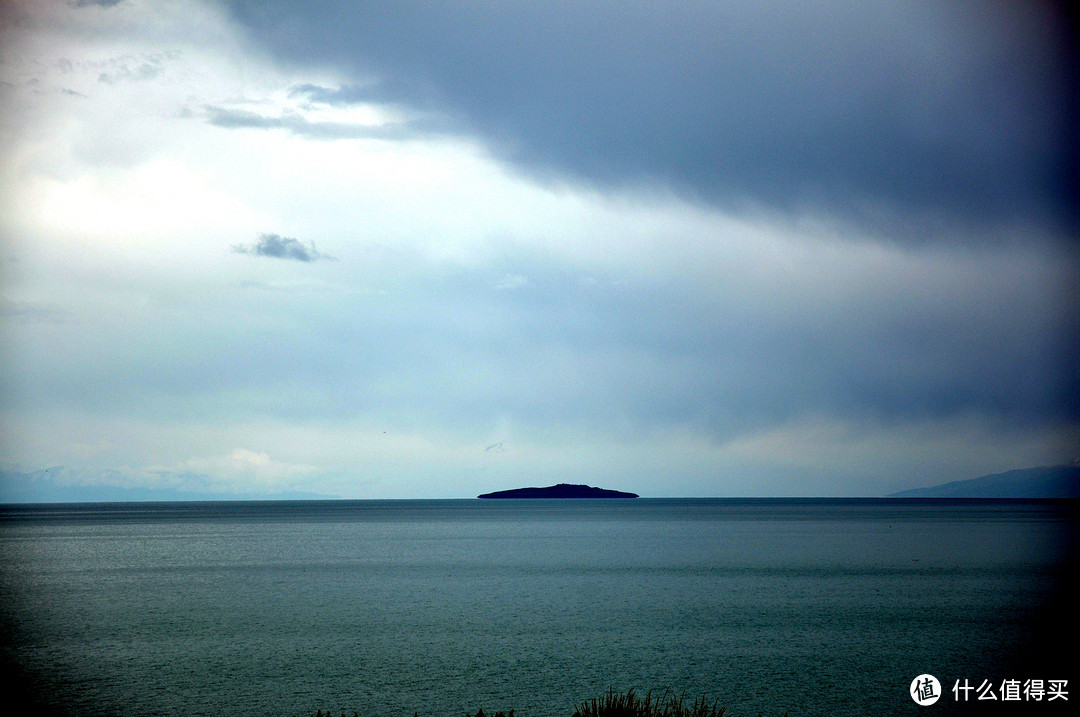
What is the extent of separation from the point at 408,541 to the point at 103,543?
1799 inches

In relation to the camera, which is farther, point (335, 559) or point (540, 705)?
point (335, 559)

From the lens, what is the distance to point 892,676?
1404 inches

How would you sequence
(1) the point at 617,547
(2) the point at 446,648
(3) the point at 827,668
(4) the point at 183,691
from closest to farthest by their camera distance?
(4) the point at 183,691, (3) the point at 827,668, (2) the point at 446,648, (1) the point at 617,547

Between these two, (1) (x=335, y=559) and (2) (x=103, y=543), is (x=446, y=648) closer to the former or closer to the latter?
(1) (x=335, y=559)

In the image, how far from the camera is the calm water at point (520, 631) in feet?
109

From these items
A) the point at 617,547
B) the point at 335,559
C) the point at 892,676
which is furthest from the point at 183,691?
the point at 617,547

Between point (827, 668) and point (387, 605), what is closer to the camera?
point (827, 668)

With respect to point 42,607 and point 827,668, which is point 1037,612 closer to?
point 827,668

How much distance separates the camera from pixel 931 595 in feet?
193

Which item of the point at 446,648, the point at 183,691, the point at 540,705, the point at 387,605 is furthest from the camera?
the point at 387,605

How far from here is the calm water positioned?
109 feet

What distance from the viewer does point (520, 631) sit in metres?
45.9

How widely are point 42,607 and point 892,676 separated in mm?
53499

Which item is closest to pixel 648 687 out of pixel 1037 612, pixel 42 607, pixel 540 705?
pixel 540 705
